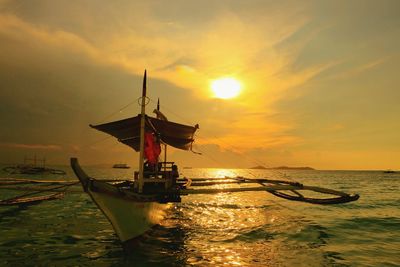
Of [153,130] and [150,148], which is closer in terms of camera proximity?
[150,148]

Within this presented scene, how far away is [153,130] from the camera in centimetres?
1381

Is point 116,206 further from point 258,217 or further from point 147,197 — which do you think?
point 258,217

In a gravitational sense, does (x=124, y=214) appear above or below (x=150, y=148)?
below

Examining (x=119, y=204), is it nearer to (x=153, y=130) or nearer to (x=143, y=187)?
(x=143, y=187)

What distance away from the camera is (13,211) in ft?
58.0

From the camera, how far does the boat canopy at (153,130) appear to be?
1290 centimetres

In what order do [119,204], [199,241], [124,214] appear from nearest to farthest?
[119,204] → [124,214] → [199,241]

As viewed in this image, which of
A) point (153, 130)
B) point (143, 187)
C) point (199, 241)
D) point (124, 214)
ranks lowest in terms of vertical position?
point (199, 241)

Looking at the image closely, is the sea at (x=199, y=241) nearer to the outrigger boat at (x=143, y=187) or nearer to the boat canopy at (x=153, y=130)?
the outrigger boat at (x=143, y=187)

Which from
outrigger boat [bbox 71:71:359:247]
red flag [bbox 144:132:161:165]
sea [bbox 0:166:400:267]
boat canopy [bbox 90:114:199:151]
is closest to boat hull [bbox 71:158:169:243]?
outrigger boat [bbox 71:71:359:247]

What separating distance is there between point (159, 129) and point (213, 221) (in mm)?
7118

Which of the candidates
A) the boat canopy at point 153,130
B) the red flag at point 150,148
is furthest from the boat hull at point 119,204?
the boat canopy at point 153,130

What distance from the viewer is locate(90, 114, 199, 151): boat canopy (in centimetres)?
1290

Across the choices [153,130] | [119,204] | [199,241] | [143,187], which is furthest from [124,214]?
[153,130]
